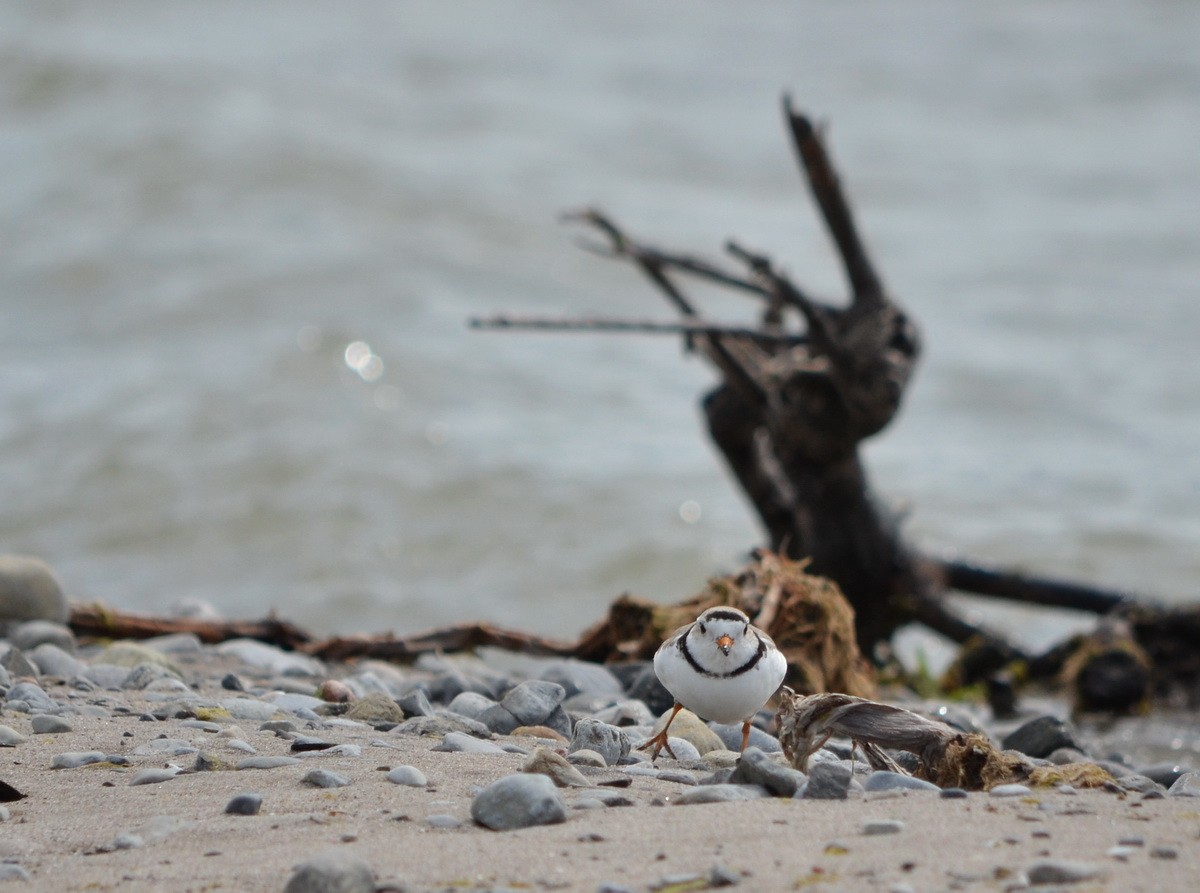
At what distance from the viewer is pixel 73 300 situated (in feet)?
35.4

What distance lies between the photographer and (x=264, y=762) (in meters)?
2.71

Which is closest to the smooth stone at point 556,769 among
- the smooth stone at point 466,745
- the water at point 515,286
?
the smooth stone at point 466,745

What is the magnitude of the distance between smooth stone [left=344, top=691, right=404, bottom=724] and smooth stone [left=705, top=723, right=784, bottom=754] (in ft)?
2.21

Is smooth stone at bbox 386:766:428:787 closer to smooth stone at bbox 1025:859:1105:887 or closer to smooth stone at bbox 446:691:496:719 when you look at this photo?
smooth stone at bbox 446:691:496:719

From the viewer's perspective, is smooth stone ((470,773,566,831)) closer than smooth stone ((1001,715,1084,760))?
Yes

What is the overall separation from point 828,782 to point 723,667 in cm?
32

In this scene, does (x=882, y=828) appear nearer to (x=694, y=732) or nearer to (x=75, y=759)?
(x=694, y=732)

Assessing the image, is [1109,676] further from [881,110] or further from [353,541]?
[881,110]

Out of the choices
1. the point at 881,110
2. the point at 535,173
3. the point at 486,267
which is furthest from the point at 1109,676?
the point at 881,110

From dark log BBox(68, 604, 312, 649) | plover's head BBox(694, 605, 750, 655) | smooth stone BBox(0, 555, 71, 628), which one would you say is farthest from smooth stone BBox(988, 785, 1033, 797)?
smooth stone BBox(0, 555, 71, 628)

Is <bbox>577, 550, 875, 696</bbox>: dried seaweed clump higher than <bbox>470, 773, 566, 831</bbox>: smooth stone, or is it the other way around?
<bbox>577, 550, 875, 696</bbox>: dried seaweed clump

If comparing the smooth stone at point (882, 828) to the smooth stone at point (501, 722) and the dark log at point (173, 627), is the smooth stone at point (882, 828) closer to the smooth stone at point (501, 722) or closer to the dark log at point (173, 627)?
the smooth stone at point (501, 722)

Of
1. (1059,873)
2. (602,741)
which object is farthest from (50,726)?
(1059,873)

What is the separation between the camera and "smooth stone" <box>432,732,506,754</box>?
9.29ft
